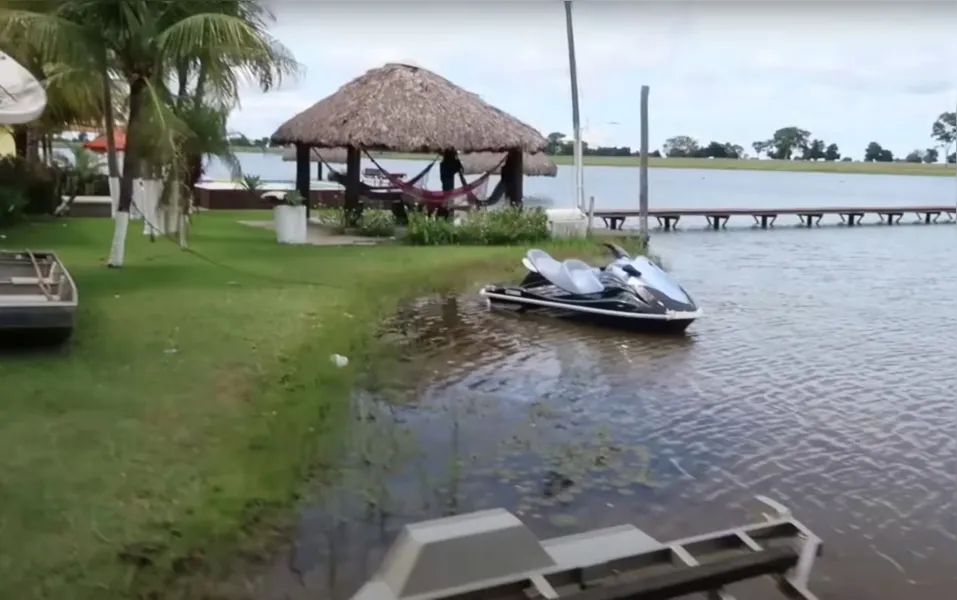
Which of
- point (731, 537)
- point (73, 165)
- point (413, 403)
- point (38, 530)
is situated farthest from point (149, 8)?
point (73, 165)

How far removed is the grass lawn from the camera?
12.5 ft

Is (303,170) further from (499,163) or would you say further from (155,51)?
(155,51)

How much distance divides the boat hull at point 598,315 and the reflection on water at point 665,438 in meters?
0.24

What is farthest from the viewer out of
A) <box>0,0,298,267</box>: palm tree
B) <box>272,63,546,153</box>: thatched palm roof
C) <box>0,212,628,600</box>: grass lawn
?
<box>272,63,546,153</box>: thatched palm roof

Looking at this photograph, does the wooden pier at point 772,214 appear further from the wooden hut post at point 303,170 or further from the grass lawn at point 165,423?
the grass lawn at point 165,423

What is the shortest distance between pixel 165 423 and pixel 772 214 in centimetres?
2543

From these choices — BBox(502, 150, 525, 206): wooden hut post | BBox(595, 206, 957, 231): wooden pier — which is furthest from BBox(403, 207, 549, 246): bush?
BBox(595, 206, 957, 231): wooden pier

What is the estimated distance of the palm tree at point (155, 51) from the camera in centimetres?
942

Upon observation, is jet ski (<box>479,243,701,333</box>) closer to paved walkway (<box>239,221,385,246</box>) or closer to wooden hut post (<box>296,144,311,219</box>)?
paved walkway (<box>239,221,385,246</box>)

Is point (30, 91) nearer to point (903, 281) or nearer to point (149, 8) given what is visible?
point (149, 8)

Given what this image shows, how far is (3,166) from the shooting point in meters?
15.3

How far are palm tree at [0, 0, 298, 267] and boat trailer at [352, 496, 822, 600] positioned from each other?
24.5 feet

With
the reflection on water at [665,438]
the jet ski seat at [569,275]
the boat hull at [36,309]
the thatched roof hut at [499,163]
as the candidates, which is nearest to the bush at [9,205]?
the reflection on water at [665,438]

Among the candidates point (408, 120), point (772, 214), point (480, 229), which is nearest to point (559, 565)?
point (480, 229)
